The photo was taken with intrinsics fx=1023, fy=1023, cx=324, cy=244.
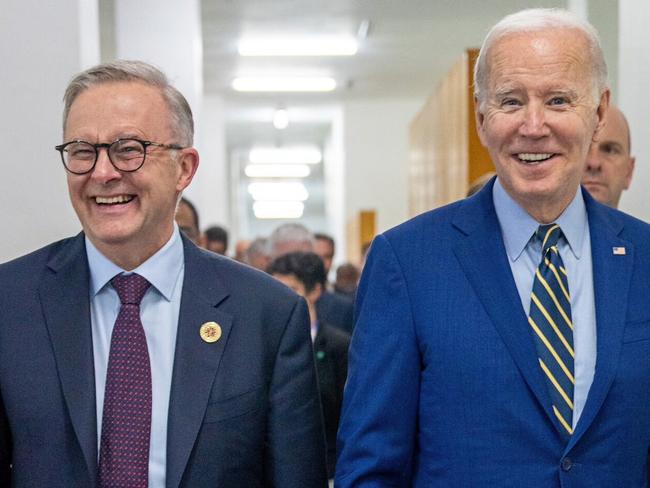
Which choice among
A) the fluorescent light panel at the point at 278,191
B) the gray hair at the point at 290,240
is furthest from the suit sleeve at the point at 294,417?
the fluorescent light panel at the point at 278,191

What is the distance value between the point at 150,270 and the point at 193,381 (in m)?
0.27

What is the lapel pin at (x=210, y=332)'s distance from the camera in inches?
87.6

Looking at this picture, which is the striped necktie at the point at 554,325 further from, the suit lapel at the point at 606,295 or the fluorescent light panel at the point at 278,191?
the fluorescent light panel at the point at 278,191

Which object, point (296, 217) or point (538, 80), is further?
point (296, 217)

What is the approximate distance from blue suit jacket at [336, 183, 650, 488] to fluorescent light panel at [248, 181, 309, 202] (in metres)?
23.7

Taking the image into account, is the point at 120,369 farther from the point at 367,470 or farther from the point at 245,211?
the point at 245,211

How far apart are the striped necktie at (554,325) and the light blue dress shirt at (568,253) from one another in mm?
26

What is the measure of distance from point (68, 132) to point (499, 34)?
0.95 meters

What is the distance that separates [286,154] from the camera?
22453mm

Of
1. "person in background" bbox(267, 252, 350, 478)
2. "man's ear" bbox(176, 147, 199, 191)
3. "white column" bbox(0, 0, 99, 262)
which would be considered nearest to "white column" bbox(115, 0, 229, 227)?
"person in background" bbox(267, 252, 350, 478)

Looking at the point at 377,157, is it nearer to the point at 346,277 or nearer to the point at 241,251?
the point at 241,251

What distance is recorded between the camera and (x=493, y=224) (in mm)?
2248

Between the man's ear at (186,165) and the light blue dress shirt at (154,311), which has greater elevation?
the man's ear at (186,165)

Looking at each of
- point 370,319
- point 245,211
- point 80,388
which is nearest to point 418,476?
point 370,319
